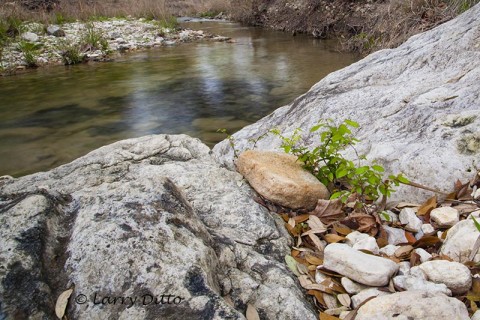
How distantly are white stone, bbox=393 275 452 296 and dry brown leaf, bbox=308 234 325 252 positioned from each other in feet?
1.32

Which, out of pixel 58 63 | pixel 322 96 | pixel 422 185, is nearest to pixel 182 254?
pixel 422 185

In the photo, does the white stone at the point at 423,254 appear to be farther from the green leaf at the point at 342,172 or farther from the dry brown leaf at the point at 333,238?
the green leaf at the point at 342,172

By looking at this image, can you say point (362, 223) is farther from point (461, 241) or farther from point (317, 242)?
point (461, 241)

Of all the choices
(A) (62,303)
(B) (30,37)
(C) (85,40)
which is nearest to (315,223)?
(A) (62,303)

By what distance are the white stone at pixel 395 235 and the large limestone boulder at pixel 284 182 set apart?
0.41 meters

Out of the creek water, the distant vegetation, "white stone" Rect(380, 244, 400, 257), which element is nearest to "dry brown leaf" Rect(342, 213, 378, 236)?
"white stone" Rect(380, 244, 400, 257)

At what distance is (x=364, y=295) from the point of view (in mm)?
1452

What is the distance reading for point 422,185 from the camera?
209 cm

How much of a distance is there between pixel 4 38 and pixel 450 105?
1357 centimetres

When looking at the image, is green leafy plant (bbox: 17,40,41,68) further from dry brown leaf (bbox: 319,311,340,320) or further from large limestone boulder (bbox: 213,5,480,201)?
dry brown leaf (bbox: 319,311,340,320)

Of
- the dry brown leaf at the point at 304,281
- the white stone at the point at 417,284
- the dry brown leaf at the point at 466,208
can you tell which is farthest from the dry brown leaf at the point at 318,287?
the dry brown leaf at the point at 466,208

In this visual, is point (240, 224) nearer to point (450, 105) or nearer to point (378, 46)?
point (450, 105)

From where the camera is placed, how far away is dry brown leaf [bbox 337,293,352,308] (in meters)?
1.45

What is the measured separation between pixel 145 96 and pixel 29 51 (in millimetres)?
5955
